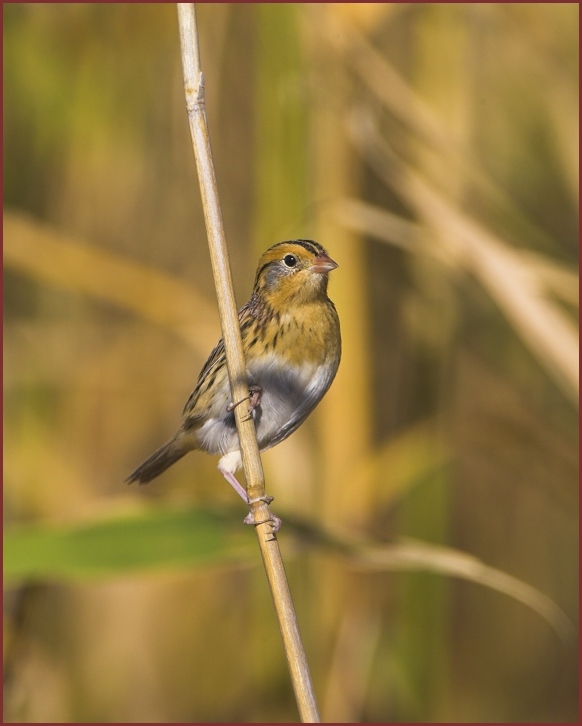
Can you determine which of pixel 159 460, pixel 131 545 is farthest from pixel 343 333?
pixel 131 545

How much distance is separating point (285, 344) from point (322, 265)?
22 centimetres

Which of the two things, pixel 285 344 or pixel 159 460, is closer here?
pixel 285 344

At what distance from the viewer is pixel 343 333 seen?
116 inches

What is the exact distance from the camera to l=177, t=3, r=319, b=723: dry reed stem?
1477 millimetres

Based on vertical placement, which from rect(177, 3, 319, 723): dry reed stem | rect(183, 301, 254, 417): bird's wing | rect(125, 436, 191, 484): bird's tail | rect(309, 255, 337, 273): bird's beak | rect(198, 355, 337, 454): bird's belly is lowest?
rect(177, 3, 319, 723): dry reed stem

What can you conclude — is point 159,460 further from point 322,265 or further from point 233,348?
point 233,348

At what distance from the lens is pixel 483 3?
143 inches

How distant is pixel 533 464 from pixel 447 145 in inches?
55.7

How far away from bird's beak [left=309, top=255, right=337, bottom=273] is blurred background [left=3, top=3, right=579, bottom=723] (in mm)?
521

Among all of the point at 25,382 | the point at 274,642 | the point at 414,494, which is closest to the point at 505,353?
the point at 414,494

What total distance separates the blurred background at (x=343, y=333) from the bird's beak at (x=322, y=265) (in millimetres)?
521

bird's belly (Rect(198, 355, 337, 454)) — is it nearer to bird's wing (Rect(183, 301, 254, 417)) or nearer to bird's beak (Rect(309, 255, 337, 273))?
bird's wing (Rect(183, 301, 254, 417))

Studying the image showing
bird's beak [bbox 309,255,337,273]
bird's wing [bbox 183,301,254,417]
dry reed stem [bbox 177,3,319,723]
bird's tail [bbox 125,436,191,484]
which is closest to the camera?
dry reed stem [bbox 177,3,319,723]

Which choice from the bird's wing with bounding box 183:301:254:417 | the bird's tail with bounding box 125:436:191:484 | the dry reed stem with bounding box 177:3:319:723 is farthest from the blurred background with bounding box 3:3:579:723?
the dry reed stem with bounding box 177:3:319:723
